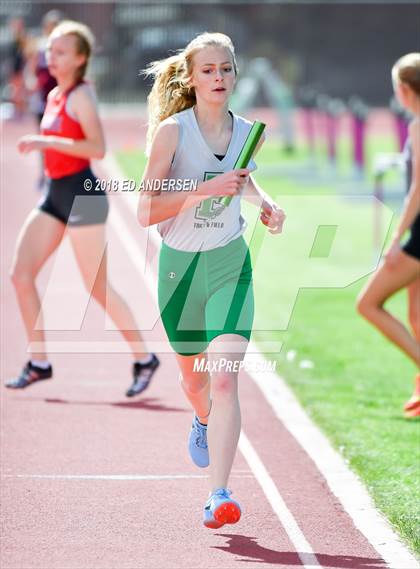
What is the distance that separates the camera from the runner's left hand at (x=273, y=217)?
6711 millimetres

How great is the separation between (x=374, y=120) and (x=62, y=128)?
34.6m

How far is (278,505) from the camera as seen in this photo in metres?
7.14

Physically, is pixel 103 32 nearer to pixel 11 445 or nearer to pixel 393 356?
pixel 393 356

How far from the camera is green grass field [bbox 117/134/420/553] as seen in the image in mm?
7902

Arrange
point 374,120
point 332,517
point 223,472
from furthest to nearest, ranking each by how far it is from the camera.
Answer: point 374,120 < point 332,517 < point 223,472

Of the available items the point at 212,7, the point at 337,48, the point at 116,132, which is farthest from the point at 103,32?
the point at 116,132

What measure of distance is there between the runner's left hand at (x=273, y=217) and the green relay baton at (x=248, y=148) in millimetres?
264

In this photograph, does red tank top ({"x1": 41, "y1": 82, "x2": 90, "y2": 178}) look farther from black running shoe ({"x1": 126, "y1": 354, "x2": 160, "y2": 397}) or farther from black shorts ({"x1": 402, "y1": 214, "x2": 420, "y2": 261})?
black shorts ({"x1": 402, "y1": 214, "x2": 420, "y2": 261})

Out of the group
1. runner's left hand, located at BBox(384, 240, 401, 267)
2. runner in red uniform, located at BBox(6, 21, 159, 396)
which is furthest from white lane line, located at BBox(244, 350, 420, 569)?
runner's left hand, located at BBox(384, 240, 401, 267)

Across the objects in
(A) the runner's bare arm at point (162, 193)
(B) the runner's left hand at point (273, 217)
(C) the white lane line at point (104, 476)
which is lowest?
(C) the white lane line at point (104, 476)

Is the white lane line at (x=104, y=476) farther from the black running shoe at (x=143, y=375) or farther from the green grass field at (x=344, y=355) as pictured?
the black running shoe at (x=143, y=375)

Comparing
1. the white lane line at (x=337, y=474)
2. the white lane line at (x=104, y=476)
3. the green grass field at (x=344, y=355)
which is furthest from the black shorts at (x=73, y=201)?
the white lane line at (x=104, y=476)

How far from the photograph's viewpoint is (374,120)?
1693 inches

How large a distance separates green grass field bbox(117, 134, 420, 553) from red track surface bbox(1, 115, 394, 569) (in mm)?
316
